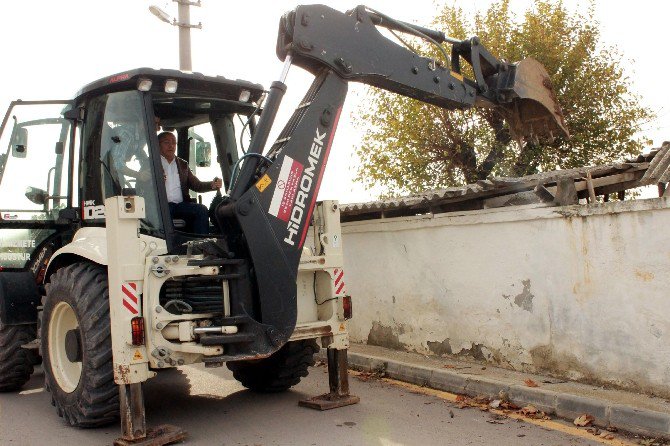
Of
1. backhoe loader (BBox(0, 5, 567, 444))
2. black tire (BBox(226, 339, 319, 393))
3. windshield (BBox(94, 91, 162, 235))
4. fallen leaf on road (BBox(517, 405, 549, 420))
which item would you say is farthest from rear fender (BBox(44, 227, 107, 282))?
fallen leaf on road (BBox(517, 405, 549, 420))

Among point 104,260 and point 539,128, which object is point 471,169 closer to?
point 539,128

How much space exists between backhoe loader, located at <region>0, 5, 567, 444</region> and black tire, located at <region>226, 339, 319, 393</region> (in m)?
0.02

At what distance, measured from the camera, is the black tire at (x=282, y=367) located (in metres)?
7.10

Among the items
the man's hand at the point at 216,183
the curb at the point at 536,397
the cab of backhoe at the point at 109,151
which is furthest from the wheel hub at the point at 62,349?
the curb at the point at 536,397

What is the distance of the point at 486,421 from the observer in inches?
238

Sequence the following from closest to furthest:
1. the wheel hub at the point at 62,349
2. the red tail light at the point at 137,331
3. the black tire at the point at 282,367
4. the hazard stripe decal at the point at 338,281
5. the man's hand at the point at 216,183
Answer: the red tail light at the point at 137,331, the wheel hub at the point at 62,349, the hazard stripe decal at the point at 338,281, the black tire at the point at 282,367, the man's hand at the point at 216,183

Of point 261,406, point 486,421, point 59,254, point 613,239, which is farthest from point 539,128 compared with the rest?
point 59,254

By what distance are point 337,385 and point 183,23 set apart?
1111cm

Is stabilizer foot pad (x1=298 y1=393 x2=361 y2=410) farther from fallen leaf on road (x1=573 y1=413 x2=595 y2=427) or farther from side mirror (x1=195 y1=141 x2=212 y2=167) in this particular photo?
side mirror (x1=195 y1=141 x2=212 y2=167)

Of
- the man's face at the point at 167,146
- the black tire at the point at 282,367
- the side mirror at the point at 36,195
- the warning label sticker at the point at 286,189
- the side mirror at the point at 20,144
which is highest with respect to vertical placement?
the side mirror at the point at 20,144

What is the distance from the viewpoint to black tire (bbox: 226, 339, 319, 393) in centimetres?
710

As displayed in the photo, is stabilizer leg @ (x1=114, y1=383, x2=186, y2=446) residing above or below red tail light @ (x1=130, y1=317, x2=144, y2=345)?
below

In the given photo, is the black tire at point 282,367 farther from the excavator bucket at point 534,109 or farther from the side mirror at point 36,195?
the excavator bucket at point 534,109

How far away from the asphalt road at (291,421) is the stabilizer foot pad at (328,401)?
70 millimetres
